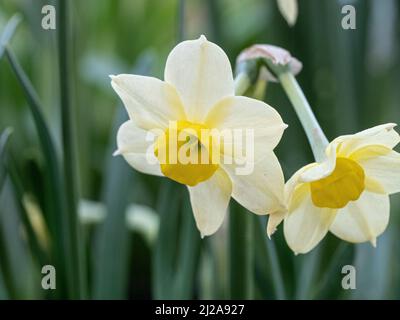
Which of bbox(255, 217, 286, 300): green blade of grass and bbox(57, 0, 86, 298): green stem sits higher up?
bbox(57, 0, 86, 298): green stem

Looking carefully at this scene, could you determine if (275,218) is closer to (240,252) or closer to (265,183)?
(265,183)

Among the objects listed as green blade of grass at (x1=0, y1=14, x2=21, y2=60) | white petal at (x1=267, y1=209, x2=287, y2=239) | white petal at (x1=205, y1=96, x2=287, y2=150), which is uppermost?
green blade of grass at (x1=0, y1=14, x2=21, y2=60)

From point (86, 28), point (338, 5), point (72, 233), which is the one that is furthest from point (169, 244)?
point (86, 28)

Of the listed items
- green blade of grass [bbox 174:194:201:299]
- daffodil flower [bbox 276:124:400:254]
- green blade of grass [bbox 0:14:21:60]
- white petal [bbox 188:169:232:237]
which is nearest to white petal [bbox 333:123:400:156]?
daffodil flower [bbox 276:124:400:254]

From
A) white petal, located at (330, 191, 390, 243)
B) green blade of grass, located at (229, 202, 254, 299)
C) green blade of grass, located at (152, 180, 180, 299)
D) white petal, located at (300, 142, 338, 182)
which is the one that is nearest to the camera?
white petal, located at (300, 142, 338, 182)

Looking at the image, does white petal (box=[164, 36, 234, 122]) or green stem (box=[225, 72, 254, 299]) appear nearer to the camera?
white petal (box=[164, 36, 234, 122])

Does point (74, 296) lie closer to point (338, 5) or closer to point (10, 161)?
point (10, 161)

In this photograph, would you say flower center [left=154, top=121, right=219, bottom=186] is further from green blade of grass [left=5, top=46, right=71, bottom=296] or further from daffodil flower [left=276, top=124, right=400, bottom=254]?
green blade of grass [left=5, top=46, right=71, bottom=296]
